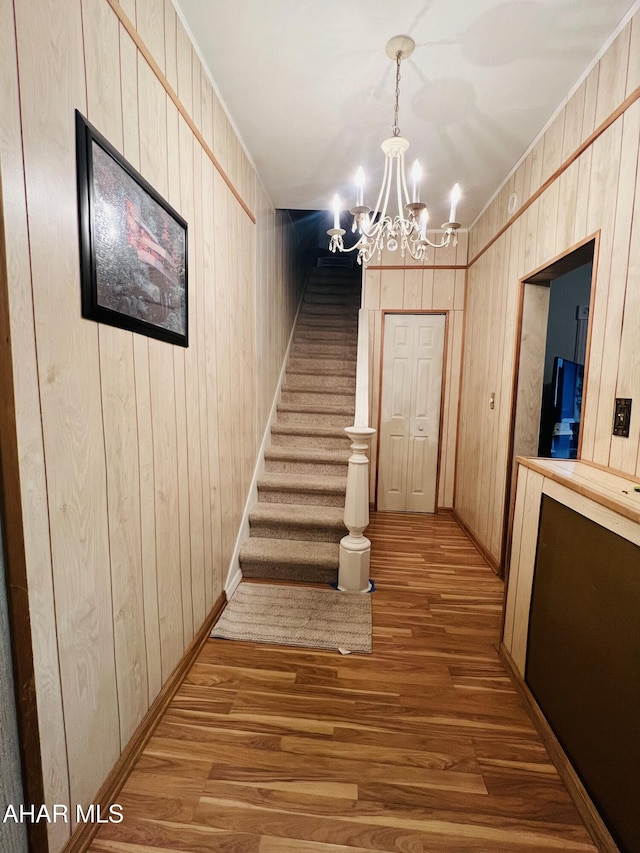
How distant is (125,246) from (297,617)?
77.4 inches

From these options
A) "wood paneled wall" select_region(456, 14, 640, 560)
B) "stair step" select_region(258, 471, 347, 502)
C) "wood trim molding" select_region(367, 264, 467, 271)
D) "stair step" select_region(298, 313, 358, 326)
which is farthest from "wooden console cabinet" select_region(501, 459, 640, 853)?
"stair step" select_region(298, 313, 358, 326)

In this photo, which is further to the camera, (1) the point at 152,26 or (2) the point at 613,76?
(2) the point at 613,76

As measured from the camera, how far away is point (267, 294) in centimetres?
319

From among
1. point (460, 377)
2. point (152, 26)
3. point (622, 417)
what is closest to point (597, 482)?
point (622, 417)

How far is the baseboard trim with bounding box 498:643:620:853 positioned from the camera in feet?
3.58

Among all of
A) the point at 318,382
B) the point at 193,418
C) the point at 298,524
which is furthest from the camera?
the point at 318,382

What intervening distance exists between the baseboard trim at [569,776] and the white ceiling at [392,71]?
2711mm

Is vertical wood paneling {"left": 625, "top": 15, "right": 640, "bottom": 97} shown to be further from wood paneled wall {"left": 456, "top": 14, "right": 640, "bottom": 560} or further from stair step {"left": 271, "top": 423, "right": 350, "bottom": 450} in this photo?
stair step {"left": 271, "top": 423, "right": 350, "bottom": 450}

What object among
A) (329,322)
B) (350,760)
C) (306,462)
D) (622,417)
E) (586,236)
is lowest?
(350,760)

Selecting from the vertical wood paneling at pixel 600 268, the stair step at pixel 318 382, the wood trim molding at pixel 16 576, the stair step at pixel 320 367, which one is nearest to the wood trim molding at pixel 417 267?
the stair step at pixel 320 367

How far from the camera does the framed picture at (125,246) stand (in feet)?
3.32

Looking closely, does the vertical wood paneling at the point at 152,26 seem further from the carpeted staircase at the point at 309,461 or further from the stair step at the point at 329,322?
the stair step at the point at 329,322

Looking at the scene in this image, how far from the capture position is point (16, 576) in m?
0.82

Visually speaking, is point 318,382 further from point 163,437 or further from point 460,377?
point 163,437
